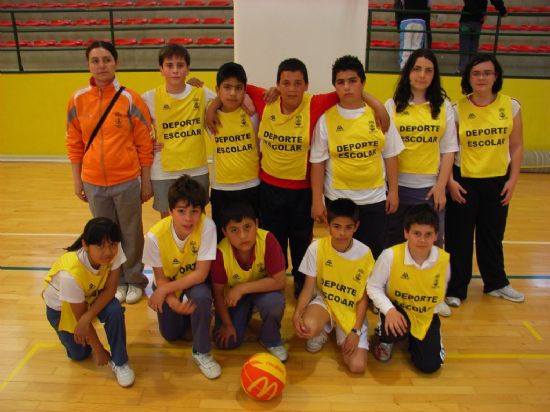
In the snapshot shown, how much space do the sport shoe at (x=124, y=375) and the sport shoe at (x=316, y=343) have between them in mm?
965

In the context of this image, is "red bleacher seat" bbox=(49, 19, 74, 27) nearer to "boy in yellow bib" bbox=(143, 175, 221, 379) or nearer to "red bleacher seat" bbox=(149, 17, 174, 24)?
"red bleacher seat" bbox=(149, 17, 174, 24)

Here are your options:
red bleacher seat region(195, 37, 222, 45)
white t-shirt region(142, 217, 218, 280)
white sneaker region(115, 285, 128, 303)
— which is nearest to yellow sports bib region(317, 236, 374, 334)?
white t-shirt region(142, 217, 218, 280)

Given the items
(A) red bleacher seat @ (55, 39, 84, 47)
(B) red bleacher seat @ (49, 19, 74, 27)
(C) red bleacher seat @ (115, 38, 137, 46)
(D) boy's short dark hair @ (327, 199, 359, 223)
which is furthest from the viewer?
(B) red bleacher seat @ (49, 19, 74, 27)

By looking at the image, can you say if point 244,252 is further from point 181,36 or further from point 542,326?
point 181,36

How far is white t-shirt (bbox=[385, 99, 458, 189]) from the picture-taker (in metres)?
2.82

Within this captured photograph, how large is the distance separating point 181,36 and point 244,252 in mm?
7946

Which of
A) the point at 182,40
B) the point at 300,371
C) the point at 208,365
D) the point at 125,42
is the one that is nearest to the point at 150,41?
the point at 125,42

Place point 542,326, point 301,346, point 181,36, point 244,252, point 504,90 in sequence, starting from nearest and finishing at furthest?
point 244,252, point 301,346, point 542,326, point 504,90, point 181,36

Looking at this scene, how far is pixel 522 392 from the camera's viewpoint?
7.61 feet

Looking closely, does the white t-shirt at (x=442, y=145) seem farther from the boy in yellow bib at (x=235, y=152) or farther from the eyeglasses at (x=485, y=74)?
the boy in yellow bib at (x=235, y=152)

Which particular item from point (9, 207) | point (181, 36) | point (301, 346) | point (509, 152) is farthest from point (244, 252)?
point (181, 36)

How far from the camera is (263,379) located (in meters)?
2.17

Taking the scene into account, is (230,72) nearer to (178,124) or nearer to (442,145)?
(178,124)

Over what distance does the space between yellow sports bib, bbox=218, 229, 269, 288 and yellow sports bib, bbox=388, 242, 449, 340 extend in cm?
71
